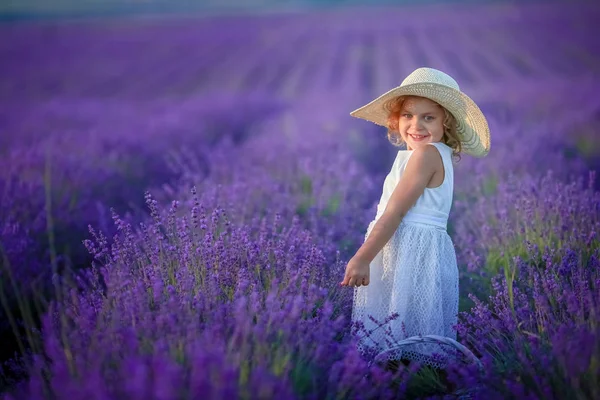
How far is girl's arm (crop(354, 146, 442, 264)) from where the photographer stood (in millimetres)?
2080

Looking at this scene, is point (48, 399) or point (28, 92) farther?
point (28, 92)

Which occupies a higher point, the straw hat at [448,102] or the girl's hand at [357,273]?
the straw hat at [448,102]

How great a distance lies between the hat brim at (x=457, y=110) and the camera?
7.21ft

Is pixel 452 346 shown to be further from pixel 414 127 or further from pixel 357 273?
pixel 414 127

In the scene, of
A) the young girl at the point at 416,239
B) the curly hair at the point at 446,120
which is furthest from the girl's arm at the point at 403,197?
the curly hair at the point at 446,120

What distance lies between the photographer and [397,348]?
2055mm

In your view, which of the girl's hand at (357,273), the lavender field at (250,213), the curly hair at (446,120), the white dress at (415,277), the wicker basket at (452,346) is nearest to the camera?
the lavender field at (250,213)

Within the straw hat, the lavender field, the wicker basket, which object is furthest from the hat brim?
the wicker basket

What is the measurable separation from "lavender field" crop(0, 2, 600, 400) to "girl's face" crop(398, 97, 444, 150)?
20.6 inches

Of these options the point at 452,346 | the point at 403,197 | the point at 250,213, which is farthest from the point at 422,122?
the point at 250,213

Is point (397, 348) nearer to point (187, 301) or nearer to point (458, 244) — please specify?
point (187, 301)

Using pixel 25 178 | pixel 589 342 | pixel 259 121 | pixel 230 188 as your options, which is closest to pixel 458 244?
pixel 230 188

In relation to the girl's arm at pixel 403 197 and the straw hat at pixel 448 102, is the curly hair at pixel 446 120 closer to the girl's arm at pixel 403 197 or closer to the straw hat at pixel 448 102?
the straw hat at pixel 448 102

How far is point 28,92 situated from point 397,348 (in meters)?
7.33
